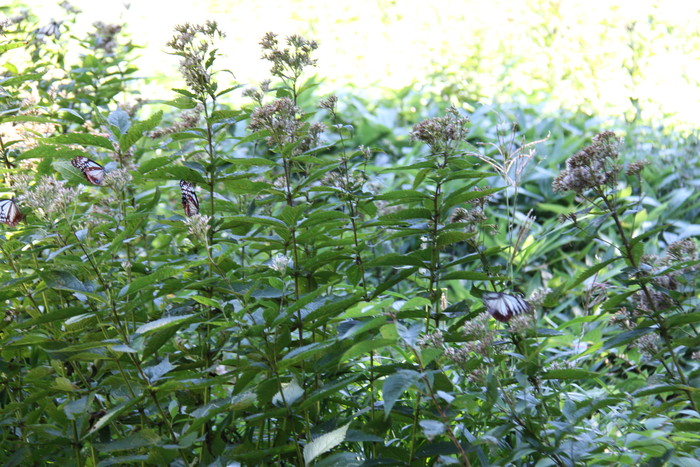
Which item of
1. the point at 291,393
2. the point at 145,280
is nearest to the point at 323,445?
the point at 291,393

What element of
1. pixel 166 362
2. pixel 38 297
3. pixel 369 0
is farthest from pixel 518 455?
pixel 369 0

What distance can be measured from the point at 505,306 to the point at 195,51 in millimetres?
783

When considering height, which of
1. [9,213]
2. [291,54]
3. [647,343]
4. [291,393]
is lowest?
[647,343]

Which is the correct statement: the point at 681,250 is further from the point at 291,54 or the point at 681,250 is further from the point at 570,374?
the point at 291,54

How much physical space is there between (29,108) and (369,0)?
24.1 feet

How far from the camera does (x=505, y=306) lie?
129cm

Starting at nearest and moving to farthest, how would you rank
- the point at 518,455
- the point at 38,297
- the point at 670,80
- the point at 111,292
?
the point at 518,455 → the point at 111,292 → the point at 38,297 → the point at 670,80

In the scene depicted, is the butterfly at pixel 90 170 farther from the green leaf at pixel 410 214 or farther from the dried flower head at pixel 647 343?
the dried flower head at pixel 647 343

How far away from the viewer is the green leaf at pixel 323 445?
44.3 inches

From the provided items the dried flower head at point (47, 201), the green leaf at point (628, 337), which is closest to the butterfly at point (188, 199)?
the dried flower head at point (47, 201)

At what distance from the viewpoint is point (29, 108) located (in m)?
1.80

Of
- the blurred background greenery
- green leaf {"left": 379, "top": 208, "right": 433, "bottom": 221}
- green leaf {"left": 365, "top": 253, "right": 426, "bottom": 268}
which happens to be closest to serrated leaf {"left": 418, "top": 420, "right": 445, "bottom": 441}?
green leaf {"left": 365, "top": 253, "right": 426, "bottom": 268}

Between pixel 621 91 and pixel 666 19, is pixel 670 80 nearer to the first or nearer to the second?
pixel 621 91

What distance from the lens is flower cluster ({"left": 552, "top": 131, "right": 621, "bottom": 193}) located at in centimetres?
146
